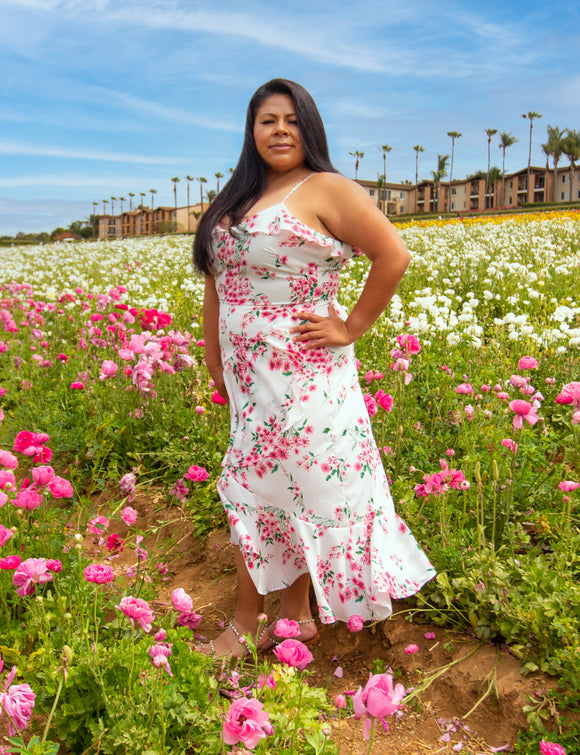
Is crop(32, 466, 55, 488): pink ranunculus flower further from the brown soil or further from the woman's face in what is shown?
the woman's face

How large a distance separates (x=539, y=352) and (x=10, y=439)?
144 inches

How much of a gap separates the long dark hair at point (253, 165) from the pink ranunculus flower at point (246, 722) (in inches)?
61.2

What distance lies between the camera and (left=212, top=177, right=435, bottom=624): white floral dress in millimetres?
2213

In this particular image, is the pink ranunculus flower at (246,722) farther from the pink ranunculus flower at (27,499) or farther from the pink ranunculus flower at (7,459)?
the pink ranunculus flower at (7,459)

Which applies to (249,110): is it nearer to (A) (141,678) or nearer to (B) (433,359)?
(A) (141,678)

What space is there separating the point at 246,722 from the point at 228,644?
1.19 m

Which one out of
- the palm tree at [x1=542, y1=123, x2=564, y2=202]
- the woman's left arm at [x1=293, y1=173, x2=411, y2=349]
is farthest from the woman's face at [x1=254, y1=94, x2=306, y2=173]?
the palm tree at [x1=542, y1=123, x2=564, y2=202]

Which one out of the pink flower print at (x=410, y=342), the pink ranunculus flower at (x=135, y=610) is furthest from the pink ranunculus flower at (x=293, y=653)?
the pink flower print at (x=410, y=342)

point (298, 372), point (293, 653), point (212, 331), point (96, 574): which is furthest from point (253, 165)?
point (293, 653)

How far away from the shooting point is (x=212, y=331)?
2617 mm

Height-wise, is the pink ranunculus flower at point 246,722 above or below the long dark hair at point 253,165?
below

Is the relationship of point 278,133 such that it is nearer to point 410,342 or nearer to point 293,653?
point 410,342

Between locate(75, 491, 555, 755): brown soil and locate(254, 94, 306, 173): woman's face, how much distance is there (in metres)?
1.72

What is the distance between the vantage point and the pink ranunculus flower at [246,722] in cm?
128
